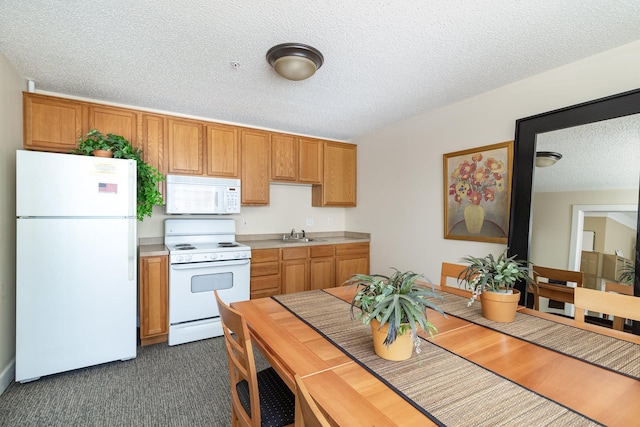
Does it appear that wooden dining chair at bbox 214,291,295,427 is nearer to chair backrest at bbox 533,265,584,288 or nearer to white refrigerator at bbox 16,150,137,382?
white refrigerator at bbox 16,150,137,382

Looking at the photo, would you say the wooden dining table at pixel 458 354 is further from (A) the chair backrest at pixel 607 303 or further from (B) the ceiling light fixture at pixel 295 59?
(B) the ceiling light fixture at pixel 295 59

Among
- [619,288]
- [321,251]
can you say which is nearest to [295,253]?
[321,251]

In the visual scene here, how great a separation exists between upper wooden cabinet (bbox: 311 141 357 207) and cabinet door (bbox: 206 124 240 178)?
125 centimetres

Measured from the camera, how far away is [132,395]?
205 cm

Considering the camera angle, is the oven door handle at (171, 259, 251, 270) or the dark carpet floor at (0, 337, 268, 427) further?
the oven door handle at (171, 259, 251, 270)

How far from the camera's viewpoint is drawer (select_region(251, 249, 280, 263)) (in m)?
3.33

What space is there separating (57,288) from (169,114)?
6.63 feet

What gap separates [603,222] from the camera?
1997mm

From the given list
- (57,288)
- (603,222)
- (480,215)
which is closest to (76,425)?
(57,288)

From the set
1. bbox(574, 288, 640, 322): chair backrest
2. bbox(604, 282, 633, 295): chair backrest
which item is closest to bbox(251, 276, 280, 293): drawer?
bbox(574, 288, 640, 322): chair backrest

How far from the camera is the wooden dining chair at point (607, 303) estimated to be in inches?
52.4

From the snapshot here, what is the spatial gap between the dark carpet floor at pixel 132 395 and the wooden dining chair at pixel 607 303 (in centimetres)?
213

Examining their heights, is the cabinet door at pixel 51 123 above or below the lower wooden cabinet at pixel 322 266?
above

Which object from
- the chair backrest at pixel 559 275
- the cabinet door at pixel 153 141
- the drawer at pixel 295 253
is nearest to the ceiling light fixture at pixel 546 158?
the chair backrest at pixel 559 275
